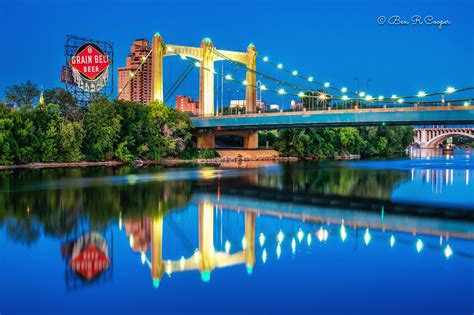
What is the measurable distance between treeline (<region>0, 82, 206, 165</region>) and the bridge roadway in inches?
175

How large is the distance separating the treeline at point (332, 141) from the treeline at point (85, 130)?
565 inches

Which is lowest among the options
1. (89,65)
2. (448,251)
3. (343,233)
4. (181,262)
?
(181,262)

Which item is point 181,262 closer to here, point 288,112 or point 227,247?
point 227,247

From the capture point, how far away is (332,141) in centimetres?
7444

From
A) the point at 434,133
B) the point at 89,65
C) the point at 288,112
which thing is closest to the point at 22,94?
the point at 89,65

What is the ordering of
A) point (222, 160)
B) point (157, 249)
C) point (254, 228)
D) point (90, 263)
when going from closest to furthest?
1. point (90, 263)
2. point (157, 249)
3. point (254, 228)
4. point (222, 160)

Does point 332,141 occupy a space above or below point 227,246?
above

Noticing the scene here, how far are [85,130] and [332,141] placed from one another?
33.6 m

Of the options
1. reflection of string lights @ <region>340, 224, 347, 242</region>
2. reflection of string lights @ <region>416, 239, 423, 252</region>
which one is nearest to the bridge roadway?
reflection of string lights @ <region>340, 224, 347, 242</region>

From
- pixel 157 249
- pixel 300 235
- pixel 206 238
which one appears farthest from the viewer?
pixel 300 235

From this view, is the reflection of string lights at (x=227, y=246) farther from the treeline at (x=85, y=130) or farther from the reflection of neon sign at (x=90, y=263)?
the treeline at (x=85, y=130)

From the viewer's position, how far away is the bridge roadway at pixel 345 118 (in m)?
41.8

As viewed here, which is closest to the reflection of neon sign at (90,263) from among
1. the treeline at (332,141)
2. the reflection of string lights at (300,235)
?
the reflection of string lights at (300,235)

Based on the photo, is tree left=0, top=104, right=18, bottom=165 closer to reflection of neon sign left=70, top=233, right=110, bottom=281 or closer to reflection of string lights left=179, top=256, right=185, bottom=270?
reflection of neon sign left=70, top=233, right=110, bottom=281
